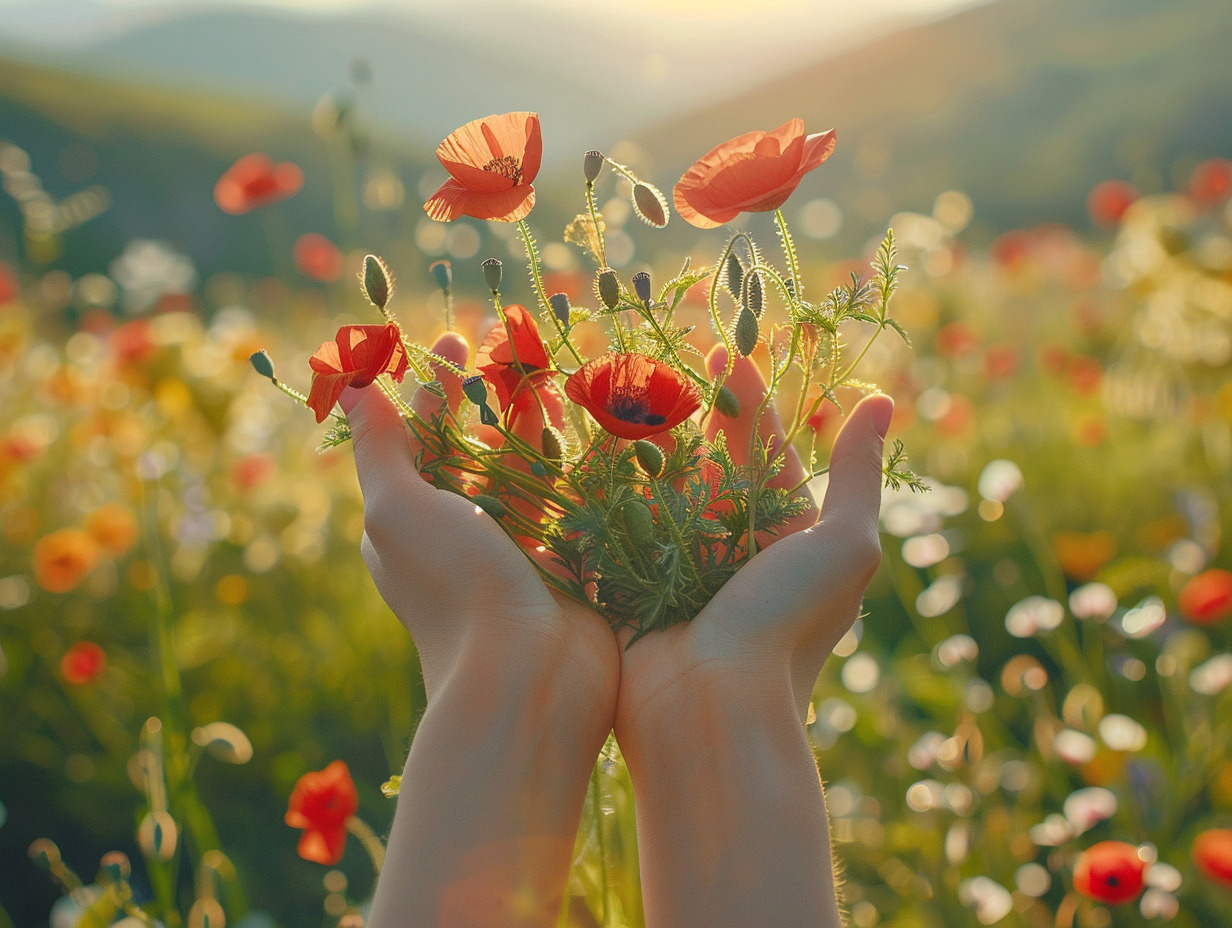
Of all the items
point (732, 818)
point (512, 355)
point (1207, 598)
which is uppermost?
point (512, 355)

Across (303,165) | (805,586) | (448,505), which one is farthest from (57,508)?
(303,165)

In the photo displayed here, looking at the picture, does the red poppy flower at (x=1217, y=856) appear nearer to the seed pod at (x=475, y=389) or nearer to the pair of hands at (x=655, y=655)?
the pair of hands at (x=655, y=655)

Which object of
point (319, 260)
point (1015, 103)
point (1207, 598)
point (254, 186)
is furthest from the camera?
point (1015, 103)

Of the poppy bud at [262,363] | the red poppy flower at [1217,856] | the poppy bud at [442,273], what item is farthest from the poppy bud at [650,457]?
the red poppy flower at [1217,856]

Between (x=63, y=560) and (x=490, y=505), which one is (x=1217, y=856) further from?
(x=63, y=560)

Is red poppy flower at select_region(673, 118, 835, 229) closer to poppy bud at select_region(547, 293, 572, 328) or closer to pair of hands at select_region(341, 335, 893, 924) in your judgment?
poppy bud at select_region(547, 293, 572, 328)

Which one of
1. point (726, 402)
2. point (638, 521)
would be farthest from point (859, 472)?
point (638, 521)

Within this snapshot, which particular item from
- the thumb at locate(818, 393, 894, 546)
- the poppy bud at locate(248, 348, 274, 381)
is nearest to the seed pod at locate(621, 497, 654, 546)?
the thumb at locate(818, 393, 894, 546)

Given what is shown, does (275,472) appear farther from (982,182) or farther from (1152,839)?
(982,182)
